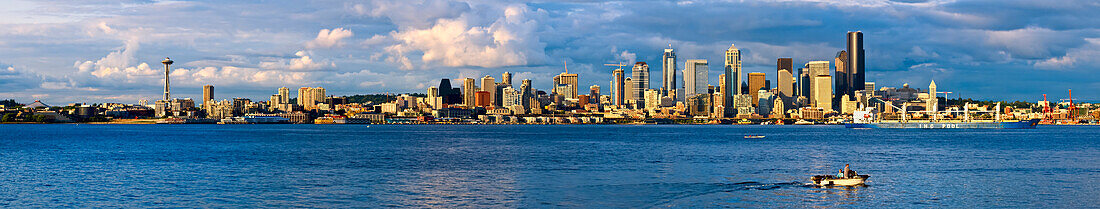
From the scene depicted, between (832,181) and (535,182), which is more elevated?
(832,181)

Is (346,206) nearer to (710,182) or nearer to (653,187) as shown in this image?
(653,187)

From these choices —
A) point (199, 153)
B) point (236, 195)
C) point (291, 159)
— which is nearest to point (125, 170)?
point (291, 159)

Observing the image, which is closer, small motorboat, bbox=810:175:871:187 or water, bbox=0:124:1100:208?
water, bbox=0:124:1100:208

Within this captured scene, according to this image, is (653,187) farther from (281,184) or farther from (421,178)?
(281,184)

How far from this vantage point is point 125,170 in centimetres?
7912

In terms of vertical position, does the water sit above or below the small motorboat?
below

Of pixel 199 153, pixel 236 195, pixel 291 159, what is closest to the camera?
pixel 236 195

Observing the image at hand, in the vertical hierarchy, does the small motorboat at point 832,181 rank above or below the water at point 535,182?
above

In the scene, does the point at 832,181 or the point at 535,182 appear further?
the point at 535,182

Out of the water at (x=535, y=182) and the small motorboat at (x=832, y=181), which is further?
the small motorboat at (x=832, y=181)

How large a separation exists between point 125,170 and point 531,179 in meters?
37.5

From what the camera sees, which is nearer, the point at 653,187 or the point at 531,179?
the point at 653,187

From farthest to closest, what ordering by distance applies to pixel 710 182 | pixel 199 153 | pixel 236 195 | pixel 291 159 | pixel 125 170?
pixel 199 153 < pixel 291 159 < pixel 125 170 < pixel 710 182 < pixel 236 195

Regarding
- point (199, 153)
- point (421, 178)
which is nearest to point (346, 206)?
point (421, 178)
